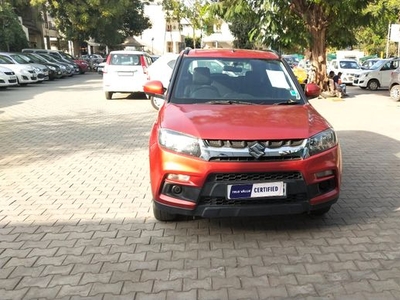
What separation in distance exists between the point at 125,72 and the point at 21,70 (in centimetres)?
827

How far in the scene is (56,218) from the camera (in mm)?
4480

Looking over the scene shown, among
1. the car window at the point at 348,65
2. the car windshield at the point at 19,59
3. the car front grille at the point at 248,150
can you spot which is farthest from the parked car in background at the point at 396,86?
the car windshield at the point at 19,59

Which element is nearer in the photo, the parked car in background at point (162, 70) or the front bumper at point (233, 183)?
the front bumper at point (233, 183)

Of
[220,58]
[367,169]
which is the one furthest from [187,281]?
[367,169]

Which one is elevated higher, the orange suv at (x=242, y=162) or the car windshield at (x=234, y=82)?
the car windshield at (x=234, y=82)

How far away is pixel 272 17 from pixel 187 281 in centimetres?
1378

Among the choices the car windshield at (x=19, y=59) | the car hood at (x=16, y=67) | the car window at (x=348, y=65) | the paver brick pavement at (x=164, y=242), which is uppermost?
the car windshield at (x=19, y=59)

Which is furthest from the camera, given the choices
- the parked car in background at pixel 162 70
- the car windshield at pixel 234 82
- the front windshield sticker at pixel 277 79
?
the parked car in background at pixel 162 70

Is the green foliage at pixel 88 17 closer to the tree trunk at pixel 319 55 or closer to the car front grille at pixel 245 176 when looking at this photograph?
the tree trunk at pixel 319 55

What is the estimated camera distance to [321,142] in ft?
12.7

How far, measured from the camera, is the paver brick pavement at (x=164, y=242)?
315cm

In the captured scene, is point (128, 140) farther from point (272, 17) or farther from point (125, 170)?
point (272, 17)

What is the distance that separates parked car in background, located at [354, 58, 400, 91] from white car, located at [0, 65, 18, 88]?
16.5m

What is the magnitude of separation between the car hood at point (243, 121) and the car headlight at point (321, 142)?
50 millimetres
